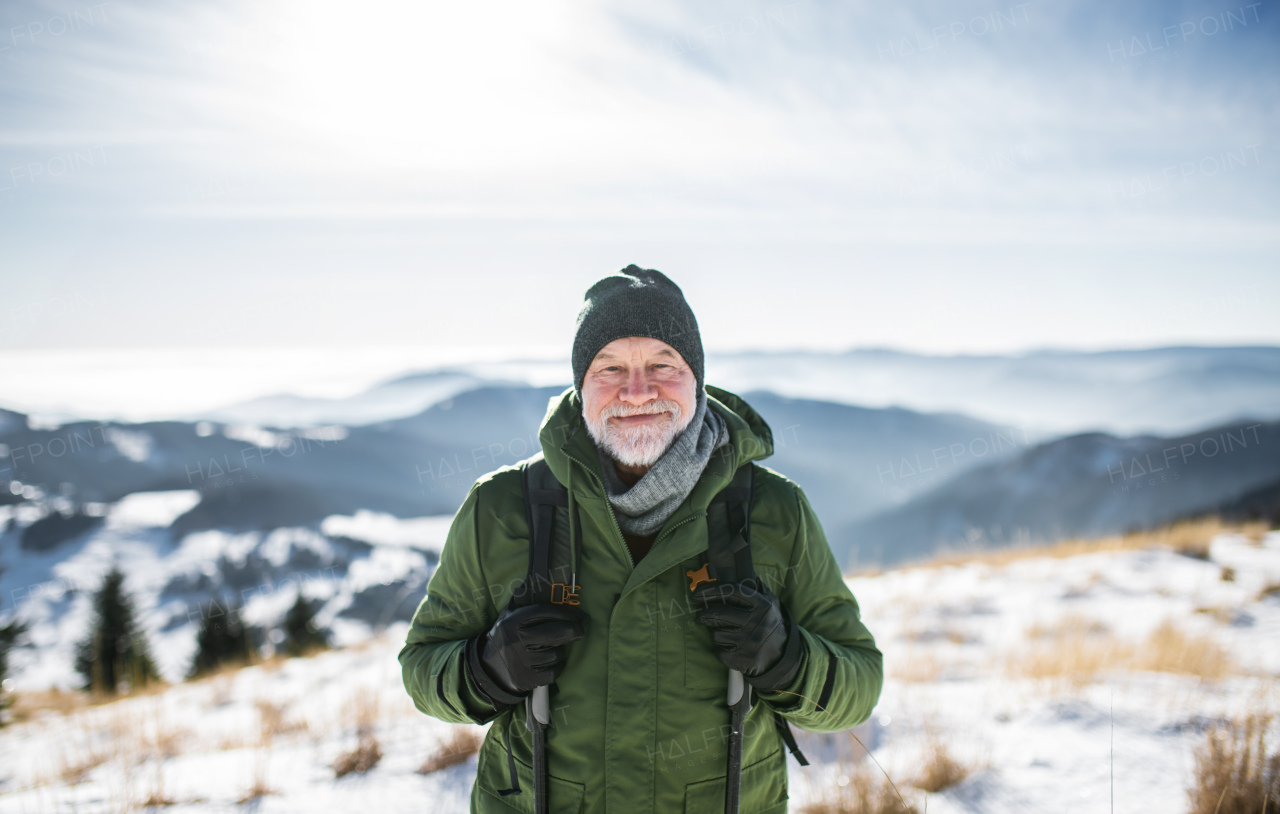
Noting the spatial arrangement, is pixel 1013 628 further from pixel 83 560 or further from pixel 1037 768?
pixel 83 560

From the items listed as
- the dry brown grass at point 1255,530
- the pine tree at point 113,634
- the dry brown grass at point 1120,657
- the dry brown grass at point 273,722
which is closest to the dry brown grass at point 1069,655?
the dry brown grass at point 1120,657

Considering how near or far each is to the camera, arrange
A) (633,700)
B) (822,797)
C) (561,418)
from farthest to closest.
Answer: (822,797)
(561,418)
(633,700)

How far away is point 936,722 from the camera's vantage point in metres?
4.39

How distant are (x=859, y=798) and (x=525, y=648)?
259 centimetres

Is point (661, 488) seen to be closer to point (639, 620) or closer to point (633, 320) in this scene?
point (639, 620)

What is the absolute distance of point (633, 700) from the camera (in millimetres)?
2014

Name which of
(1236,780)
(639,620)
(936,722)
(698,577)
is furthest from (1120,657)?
(639,620)

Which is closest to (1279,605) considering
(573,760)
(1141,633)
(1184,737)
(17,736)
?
(1141,633)

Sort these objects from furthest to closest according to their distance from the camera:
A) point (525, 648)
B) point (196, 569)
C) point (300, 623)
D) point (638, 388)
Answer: point (196, 569)
point (300, 623)
point (638, 388)
point (525, 648)

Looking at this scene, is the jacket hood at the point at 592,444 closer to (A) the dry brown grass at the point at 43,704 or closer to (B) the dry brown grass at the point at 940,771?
(B) the dry brown grass at the point at 940,771

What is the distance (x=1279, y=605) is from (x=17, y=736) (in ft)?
45.1

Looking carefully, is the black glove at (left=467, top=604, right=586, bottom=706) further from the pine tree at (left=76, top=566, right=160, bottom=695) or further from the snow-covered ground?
the pine tree at (left=76, top=566, right=160, bottom=695)

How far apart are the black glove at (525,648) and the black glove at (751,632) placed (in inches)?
17.3

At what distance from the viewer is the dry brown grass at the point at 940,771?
11.9 ft
